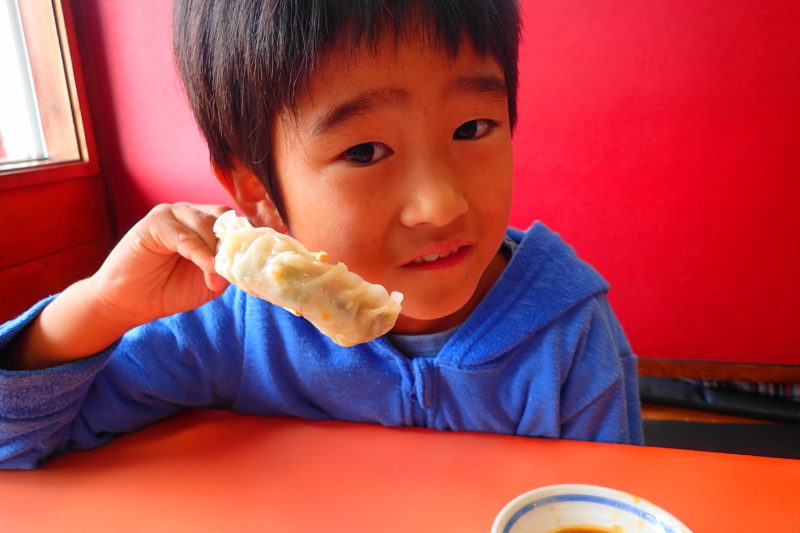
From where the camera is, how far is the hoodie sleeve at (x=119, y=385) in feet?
3.12

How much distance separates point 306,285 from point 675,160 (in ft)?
7.23

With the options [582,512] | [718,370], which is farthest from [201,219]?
[718,370]

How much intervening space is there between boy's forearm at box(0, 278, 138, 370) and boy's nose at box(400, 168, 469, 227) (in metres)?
0.58

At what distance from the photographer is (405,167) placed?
0.81m

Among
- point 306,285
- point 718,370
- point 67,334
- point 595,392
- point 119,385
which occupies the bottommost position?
point 718,370

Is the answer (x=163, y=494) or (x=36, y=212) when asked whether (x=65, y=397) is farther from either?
(x=36, y=212)

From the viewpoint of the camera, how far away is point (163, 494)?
0.82 m

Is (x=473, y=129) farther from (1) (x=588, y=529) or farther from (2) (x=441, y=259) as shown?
(1) (x=588, y=529)

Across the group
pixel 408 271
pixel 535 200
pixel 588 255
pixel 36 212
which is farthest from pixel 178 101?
pixel 408 271

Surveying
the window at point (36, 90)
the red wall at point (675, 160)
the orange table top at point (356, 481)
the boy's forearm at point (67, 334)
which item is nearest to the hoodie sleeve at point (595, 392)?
the orange table top at point (356, 481)

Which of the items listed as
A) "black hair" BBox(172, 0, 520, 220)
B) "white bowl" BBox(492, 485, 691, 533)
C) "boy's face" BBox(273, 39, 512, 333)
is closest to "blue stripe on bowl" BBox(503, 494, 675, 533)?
"white bowl" BBox(492, 485, 691, 533)

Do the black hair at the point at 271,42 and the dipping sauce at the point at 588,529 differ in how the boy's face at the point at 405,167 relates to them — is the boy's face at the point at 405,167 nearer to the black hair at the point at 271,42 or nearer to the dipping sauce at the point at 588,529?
the black hair at the point at 271,42

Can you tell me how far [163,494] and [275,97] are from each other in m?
0.59

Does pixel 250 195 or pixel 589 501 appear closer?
pixel 589 501
